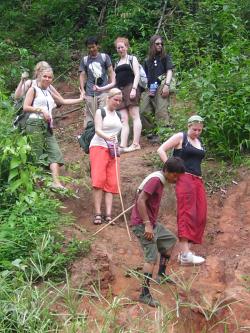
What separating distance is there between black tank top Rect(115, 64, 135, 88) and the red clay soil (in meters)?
1.02

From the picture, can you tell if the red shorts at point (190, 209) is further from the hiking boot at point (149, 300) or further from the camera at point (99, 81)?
the camera at point (99, 81)

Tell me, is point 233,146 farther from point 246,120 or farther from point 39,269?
point 39,269

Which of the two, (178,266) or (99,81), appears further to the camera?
(99,81)

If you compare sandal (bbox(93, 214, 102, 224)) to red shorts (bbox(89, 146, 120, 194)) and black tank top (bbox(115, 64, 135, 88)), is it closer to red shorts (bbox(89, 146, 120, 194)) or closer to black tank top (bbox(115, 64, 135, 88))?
red shorts (bbox(89, 146, 120, 194))

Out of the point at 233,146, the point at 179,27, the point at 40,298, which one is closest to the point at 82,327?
the point at 40,298

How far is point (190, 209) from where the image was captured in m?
6.91

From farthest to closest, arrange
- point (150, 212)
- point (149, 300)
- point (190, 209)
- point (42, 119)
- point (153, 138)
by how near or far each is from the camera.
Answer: point (153, 138), point (42, 119), point (190, 209), point (150, 212), point (149, 300)

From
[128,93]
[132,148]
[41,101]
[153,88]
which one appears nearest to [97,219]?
[41,101]

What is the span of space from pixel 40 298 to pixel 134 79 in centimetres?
461

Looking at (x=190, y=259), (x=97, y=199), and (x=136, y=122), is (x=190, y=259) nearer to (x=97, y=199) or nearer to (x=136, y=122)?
(x=97, y=199)

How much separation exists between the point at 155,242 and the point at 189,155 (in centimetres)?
125

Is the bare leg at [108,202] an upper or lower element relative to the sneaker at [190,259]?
upper

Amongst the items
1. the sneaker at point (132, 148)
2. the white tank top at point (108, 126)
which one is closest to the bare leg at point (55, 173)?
the white tank top at point (108, 126)

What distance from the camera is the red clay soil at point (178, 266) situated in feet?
18.9
